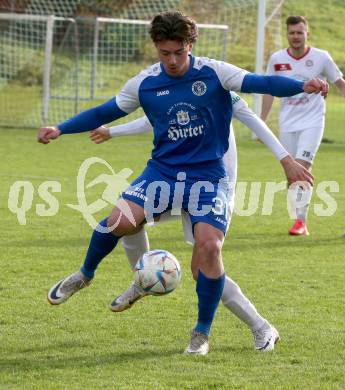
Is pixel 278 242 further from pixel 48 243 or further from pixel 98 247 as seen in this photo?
pixel 98 247

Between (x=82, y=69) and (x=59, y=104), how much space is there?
4473 mm

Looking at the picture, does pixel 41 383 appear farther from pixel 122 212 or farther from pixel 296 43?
pixel 296 43

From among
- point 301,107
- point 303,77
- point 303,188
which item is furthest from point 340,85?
point 303,188

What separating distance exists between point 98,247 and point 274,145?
1.21 m

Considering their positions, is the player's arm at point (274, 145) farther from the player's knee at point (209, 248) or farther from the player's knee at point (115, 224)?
the player's knee at point (115, 224)

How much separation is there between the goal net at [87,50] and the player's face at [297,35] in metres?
10.7

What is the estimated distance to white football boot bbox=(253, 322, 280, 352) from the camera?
227 inches

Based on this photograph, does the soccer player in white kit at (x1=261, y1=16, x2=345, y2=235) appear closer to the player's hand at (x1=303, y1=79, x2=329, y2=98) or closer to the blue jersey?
the blue jersey

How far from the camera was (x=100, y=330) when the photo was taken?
6219 mm

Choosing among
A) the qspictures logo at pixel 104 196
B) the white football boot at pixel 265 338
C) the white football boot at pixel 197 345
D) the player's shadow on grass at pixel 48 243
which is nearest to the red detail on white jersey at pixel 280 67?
the qspictures logo at pixel 104 196

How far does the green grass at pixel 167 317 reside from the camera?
17.2 feet

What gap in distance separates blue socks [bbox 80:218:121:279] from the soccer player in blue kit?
0.04 ft

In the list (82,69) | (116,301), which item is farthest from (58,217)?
(82,69)

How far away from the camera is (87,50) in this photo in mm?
27359
